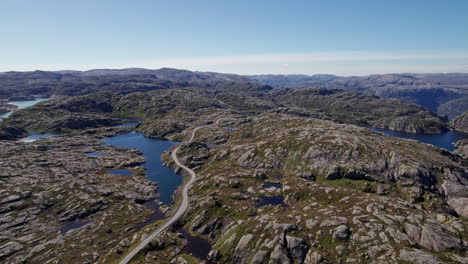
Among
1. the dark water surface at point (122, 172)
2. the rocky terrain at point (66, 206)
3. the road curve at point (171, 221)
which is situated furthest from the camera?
the dark water surface at point (122, 172)

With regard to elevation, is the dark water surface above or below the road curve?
below

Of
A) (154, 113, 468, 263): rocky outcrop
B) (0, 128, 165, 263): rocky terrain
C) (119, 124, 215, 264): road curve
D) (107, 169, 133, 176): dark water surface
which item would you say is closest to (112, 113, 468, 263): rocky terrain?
(154, 113, 468, 263): rocky outcrop

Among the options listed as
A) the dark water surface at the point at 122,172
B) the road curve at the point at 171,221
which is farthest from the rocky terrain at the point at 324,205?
the dark water surface at the point at 122,172

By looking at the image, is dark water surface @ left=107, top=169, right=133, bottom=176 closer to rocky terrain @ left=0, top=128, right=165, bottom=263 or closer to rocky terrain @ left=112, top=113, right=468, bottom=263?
rocky terrain @ left=0, top=128, right=165, bottom=263

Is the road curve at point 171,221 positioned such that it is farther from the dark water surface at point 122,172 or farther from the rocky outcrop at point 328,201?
the dark water surface at point 122,172

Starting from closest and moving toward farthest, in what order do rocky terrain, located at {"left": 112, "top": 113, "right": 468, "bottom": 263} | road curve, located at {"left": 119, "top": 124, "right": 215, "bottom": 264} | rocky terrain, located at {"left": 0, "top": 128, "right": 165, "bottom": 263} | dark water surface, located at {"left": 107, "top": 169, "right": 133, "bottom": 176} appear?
rocky terrain, located at {"left": 112, "top": 113, "right": 468, "bottom": 263}
road curve, located at {"left": 119, "top": 124, "right": 215, "bottom": 264}
rocky terrain, located at {"left": 0, "top": 128, "right": 165, "bottom": 263}
dark water surface, located at {"left": 107, "top": 169, "right": 133, "bottom": 176}

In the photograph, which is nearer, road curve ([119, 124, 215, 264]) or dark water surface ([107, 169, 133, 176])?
road curve ([119, 124, 215, 264])

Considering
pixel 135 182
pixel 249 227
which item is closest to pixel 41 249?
pixel 135 182

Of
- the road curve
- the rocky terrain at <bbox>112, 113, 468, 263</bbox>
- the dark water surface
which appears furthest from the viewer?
the dark water surface

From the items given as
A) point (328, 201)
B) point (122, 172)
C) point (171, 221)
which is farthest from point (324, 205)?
point (122, 172)

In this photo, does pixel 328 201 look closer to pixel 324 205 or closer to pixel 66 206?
A: pixel 324 205
